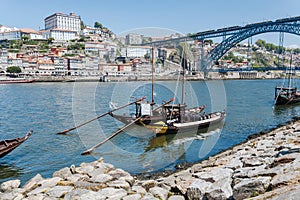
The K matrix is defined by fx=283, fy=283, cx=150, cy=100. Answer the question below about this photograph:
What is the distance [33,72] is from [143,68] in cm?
2962

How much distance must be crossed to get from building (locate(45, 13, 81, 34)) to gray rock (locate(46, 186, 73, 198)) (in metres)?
118

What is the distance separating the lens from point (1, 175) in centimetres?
902

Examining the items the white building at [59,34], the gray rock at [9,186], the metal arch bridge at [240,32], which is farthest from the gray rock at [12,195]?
the white building at [59,34]

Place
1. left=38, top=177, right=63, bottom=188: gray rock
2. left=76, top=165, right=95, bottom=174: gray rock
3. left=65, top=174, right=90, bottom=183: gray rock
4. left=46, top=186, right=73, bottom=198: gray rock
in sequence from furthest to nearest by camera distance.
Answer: left=76, top=165, right=95, bottom=174: gray rock
left=65, top=174, right=90, bottom=183: gray rock
left=38, top=177, right=63, bottom=188: gray rock
left=46, top=186, right=73, bottom=198: gray rock

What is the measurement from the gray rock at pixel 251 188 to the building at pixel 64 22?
395ft

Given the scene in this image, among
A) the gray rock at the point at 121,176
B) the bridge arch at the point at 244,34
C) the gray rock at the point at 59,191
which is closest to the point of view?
the gray rock at the point at 59,191

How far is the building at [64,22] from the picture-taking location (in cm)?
11512

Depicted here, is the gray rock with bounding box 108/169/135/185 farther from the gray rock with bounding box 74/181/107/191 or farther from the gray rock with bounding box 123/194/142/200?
the gray rock with bounding box 123/194/142/200

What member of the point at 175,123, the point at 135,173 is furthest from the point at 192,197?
the point at 175,123

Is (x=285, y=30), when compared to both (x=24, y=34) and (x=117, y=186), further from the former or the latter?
(x=24, y=34)

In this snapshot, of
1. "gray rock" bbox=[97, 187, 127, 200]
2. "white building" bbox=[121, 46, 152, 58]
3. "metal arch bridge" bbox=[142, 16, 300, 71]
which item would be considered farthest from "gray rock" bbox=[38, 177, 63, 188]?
"white building" bbox=[121, 46, 152, 58]

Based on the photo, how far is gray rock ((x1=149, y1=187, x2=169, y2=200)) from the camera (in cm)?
503

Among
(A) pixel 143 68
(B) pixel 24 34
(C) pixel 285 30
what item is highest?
(B) pixel 24 34

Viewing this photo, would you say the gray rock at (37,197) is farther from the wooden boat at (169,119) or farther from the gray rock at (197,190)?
the wooden boat at (169,119)
